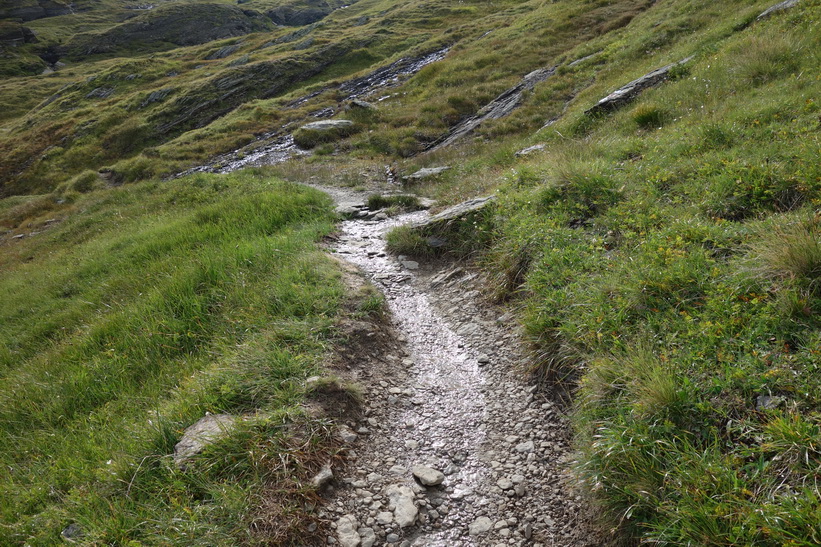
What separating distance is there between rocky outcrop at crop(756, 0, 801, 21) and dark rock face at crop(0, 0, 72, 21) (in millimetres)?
185184

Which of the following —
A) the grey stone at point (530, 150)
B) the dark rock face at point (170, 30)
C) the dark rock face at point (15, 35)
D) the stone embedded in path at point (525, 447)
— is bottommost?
the stone embedded in path at point (525, 447)

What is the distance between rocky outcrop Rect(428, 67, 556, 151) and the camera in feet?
74.4

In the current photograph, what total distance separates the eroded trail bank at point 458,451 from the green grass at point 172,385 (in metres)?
0.72

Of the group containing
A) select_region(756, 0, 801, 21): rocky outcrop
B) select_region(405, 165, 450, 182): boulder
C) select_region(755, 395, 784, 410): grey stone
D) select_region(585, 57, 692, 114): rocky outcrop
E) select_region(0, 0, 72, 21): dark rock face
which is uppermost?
select_region(0, 0, 72, 21): dark rock face

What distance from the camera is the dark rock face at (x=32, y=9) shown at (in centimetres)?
13088

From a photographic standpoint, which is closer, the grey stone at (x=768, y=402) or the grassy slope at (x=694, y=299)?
the grassy slope at (x=694, y=299)

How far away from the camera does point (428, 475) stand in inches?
184

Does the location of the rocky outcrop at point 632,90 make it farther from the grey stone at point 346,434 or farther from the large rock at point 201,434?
the large rock at point 201,434

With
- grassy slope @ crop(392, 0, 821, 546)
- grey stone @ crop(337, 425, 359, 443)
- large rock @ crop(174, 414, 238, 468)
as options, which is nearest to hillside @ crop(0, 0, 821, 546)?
grassy slope @ crop(392, 0, 821, 546)

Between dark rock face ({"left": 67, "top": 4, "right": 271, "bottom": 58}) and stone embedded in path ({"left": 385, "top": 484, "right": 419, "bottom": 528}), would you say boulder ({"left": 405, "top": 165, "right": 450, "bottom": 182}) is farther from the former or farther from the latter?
dark rock face ({"left": 67, "top": 4, "right": 271, "bottom": 58})

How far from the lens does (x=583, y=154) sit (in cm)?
1033

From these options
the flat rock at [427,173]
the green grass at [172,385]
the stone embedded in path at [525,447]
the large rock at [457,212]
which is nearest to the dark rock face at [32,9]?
the flat rock at [427,173]

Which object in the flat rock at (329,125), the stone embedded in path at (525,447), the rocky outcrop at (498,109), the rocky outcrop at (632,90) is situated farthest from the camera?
the flat rock at (329,125)

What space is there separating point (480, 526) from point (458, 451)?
0.94 metres
